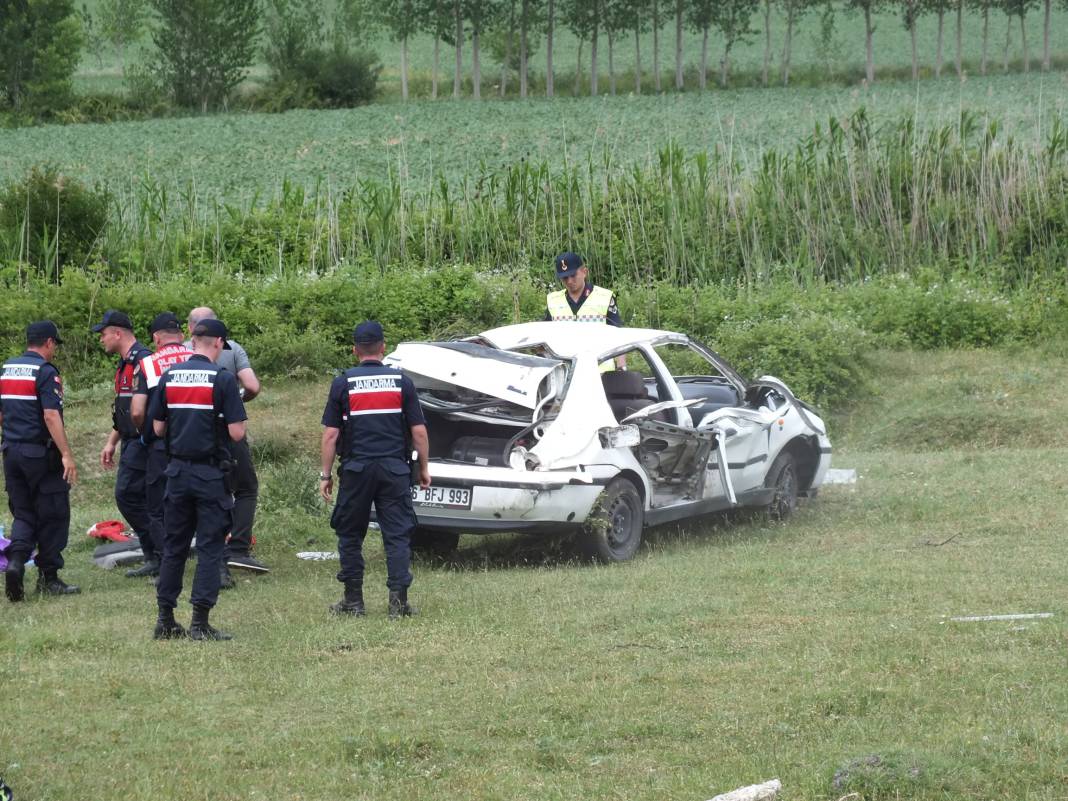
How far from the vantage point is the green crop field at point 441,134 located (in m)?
→ 34.1

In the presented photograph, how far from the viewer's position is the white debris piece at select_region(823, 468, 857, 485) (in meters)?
12.6

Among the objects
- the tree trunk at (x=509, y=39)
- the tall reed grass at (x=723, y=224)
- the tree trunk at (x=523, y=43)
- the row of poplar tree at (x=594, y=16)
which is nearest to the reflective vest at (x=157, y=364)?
the tall reed grass at (x=723, y=224)

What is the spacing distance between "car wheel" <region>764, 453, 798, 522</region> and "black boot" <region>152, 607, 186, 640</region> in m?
5.15

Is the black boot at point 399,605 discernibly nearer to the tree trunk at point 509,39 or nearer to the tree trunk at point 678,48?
the tree trunk at point 678,48

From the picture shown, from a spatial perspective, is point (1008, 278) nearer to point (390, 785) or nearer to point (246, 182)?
point (390, 785)

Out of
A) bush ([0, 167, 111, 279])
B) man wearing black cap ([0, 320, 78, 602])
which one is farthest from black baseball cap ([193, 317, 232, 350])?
bush ([0, 167, 111, 279])

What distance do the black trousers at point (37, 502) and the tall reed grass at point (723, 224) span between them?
10.5 meters

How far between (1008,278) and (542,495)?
12.5 m

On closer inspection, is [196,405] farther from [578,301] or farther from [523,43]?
[523,43]

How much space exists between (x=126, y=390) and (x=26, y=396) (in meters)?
0.68

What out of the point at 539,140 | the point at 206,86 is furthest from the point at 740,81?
the point at 539,140

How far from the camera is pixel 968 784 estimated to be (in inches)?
192

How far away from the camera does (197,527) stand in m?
7.71

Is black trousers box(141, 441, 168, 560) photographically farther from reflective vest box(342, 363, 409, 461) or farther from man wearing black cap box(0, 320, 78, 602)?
reflective vest box(342, 363, 409, 461)
